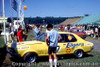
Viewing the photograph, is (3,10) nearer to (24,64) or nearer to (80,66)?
(24,64)

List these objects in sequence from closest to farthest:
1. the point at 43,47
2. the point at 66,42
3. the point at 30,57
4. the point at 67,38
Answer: the point at 30,57, the point at 43,47, the point at 66,42, the point at 67,38

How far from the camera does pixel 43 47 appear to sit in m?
7.60

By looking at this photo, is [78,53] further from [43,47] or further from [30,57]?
[30,57]

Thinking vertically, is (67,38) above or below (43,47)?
above

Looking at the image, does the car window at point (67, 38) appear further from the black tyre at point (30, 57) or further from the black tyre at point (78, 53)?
the black tyre at point (30, 57)

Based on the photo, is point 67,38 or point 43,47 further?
point 67,38

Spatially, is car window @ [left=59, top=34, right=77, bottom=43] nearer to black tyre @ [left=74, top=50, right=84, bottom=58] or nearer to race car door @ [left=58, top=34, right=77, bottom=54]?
race car door @ [left=58, top=34, right=77, bottom=54]

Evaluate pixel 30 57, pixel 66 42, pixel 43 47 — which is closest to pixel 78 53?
pixel 66 42

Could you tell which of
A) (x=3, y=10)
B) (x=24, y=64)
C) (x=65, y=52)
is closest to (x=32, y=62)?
(x=24, y=64)

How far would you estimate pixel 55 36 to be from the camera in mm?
6434

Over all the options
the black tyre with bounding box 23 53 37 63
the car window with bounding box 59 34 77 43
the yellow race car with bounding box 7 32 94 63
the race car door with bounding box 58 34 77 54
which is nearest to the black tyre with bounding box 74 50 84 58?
the yellow race car with bounding box 7 32 94 63

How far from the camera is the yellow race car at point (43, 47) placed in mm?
7231

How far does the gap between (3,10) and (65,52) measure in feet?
16.7

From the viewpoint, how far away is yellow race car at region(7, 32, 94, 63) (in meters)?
7.23
